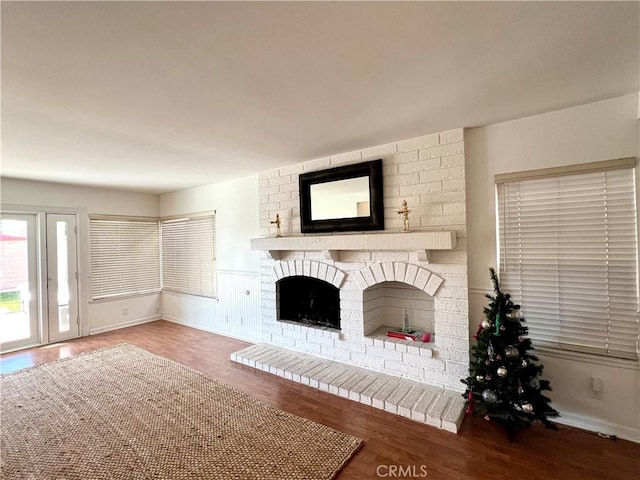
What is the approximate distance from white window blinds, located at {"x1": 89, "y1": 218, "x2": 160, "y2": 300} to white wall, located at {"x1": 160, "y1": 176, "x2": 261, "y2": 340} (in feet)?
3.63

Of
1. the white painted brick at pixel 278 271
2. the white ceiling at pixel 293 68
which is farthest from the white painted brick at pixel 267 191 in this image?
the white ceiling at pixel 293 68

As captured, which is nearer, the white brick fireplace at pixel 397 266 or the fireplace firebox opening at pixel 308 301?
the white brick fireplace at pixel 397 266

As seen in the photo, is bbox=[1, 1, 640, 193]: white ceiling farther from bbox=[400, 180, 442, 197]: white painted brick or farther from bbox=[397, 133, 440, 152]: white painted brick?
bbox=[400, 180, 442, 197]: white painted brick

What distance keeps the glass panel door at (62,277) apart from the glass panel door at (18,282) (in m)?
0.17

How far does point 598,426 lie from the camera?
231 cm

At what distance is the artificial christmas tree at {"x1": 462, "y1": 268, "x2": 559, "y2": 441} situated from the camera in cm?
219

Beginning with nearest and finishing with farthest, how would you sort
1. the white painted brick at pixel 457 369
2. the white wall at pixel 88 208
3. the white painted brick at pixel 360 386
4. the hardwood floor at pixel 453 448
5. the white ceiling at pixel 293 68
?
1. the white ceiling at pixel 293 68
2. the hardwood floor at pixel 453 448
3. the white painted brick at pixel 457 369
4. the white painted brick at pixel 360 386
5. the white wall at pixel 88 208

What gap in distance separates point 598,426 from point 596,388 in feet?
0.95

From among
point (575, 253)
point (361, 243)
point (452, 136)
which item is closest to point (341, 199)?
point (361, 243)

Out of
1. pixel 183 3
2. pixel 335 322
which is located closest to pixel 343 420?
pixel 335 322

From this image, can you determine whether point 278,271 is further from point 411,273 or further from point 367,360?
point 411,273

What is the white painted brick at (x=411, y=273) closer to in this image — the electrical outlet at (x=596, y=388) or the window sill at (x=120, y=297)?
the electrical outlet at (x=596, y=388)

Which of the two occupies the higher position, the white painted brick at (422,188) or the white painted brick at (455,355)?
the white painted brick at (422,188)

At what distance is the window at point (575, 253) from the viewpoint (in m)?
2.22
